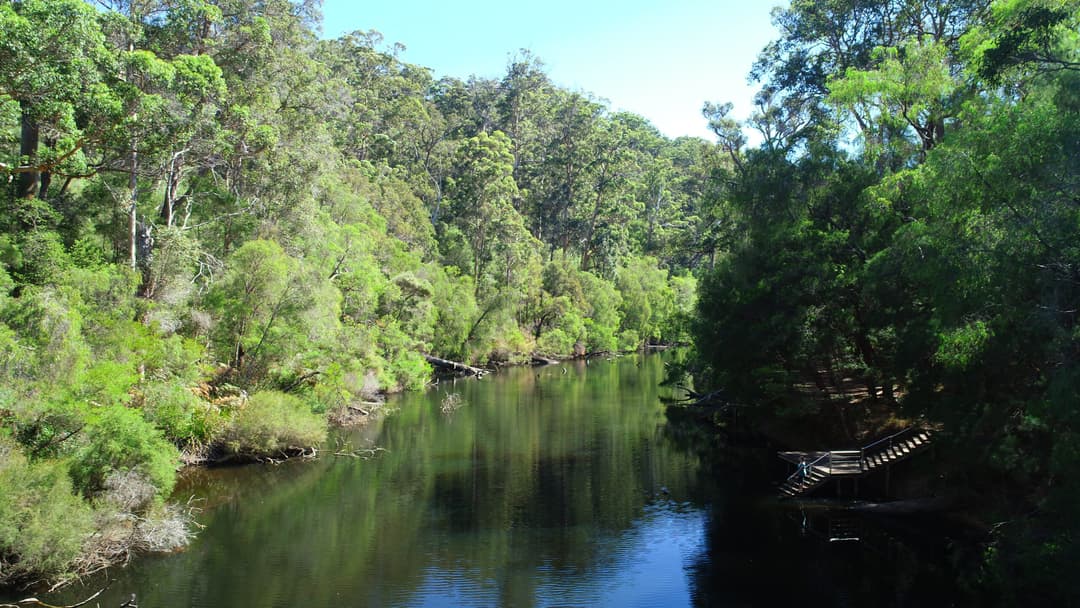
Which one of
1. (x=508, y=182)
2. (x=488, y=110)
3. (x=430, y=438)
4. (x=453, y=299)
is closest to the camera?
(x=430, y=438)

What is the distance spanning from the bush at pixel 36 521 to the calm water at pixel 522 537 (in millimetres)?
858

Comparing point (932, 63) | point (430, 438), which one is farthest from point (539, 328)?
point (932, 63)

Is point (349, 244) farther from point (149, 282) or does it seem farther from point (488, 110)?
point (488, 110)

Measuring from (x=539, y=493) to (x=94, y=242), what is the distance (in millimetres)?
16270

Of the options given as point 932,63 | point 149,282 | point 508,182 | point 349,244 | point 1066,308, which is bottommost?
point 1066,308

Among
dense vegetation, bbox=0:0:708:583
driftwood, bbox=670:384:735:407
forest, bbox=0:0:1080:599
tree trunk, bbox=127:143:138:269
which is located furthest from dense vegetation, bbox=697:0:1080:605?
tree trunk, bbox=127:143:138:269

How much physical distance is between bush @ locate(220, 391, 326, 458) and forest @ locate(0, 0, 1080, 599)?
8 centimetres

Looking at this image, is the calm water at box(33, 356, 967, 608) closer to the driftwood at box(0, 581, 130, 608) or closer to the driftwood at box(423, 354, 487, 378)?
the driftwood at box(0, 581, 130, 608)

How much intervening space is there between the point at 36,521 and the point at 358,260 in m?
25.9

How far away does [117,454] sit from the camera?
54.9 ft

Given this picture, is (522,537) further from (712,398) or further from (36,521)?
(712,398)

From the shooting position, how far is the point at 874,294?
66.5 ft

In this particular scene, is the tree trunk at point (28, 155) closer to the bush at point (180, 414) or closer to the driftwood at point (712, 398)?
the bush at point (180, 414)

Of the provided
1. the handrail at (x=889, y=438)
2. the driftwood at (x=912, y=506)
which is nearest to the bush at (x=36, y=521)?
the driftwood at (x=912, y=506)
